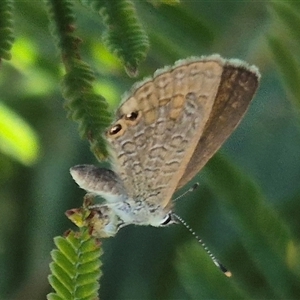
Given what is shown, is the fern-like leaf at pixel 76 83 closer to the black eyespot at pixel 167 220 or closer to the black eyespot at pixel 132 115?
the black eyespot at pixel 132 115

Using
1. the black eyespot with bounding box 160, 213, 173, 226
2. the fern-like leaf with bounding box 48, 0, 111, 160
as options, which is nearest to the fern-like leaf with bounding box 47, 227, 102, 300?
the fern-like leaf with bounding box 48, 0, 111, 160

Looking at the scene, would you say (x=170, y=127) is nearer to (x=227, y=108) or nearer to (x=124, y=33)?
(x=227, y=108)

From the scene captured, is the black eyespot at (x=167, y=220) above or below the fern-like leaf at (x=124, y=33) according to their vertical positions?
below

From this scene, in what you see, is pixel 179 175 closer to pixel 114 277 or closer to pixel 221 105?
pixel 221 105

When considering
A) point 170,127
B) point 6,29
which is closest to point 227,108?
point 170,127

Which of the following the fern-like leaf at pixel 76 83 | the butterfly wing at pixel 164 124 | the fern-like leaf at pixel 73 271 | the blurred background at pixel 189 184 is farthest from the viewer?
the blurred background at pixel 189 184

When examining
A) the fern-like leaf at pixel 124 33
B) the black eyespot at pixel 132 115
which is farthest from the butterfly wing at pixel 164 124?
the fern-like leaf at pixel 124 33
